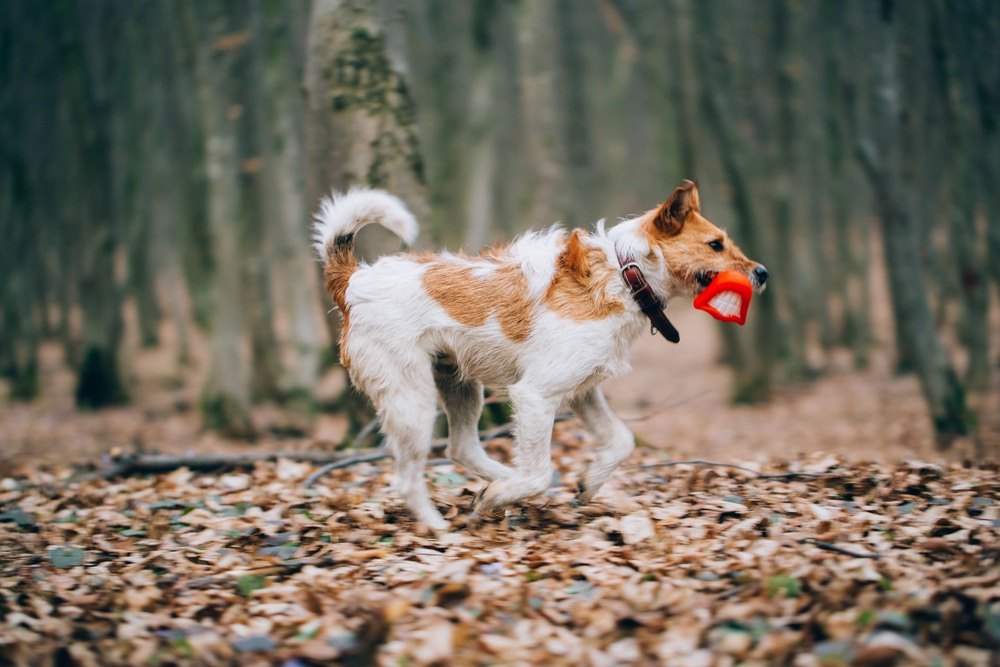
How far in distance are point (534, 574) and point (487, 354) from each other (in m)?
1.52

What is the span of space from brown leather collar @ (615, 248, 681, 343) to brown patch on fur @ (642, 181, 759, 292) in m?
0.22

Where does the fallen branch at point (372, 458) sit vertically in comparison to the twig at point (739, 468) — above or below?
above

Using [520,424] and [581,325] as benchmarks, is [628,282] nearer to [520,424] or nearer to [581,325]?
[581,325]

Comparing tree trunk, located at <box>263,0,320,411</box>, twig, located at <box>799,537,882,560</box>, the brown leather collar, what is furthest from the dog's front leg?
tree trunk, located at <box>263,0,320,411</box>

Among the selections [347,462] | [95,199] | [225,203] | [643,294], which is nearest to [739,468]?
[643,294]

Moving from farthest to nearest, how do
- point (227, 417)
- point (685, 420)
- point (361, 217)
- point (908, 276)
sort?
point (685, 420) < point (227, 417) < point (908, 276) < point (361, 217)

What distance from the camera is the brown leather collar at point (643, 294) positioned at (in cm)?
557

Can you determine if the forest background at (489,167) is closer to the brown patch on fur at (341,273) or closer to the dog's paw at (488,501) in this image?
the brown patch on fur at (341,273)

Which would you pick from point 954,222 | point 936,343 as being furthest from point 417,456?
point 954,222

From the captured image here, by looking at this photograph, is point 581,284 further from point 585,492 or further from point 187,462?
point 187,462

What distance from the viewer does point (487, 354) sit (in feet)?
18.6

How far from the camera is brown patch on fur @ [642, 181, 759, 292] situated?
18.6 feet

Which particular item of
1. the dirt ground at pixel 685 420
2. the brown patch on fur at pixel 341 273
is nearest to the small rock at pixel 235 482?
the dirt ground at pixel 685 420

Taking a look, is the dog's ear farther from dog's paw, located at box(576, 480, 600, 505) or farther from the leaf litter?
the leaf litter
